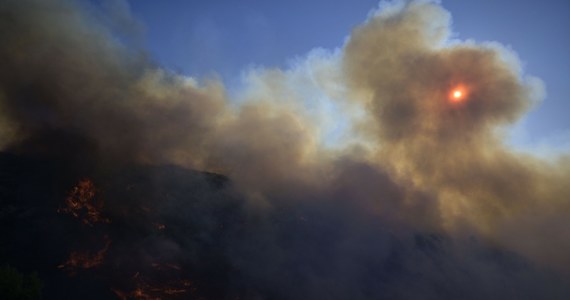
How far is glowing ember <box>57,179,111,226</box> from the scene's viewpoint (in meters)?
39.7

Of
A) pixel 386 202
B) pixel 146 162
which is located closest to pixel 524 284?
pixel 386 202

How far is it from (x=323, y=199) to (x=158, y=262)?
29.7 m

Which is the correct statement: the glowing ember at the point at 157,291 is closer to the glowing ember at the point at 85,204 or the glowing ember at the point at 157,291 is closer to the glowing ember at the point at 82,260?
the glowing ember at the point at 82,260

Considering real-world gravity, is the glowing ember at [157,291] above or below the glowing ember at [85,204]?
below

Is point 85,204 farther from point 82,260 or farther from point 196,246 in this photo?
point 196,246

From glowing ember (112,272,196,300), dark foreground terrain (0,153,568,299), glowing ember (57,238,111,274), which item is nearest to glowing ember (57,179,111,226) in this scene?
dark foreground terrain (0,153,568,299)

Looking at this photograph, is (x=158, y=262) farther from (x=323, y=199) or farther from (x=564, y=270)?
(x=564, y=270)

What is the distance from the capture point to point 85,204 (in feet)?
136

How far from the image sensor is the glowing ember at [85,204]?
130 feet

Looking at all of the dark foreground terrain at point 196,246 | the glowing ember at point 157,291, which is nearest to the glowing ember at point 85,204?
the dark foreground terrain at point 196,246

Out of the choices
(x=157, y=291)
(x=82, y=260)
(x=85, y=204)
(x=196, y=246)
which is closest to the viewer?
(x=82, y=260)

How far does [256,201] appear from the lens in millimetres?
54562

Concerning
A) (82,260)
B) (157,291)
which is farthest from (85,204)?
(157,291)

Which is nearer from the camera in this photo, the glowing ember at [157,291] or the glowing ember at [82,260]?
the glowing ember at [82,260]
